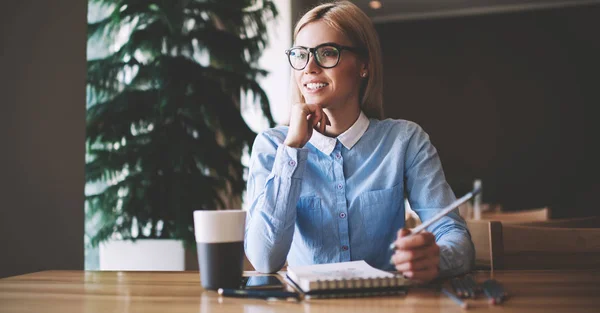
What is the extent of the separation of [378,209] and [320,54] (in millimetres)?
433

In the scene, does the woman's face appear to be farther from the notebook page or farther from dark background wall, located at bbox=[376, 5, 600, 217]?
dark background wall, located at bbox=[376, 5, 600, 217]

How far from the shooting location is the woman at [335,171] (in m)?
1.24

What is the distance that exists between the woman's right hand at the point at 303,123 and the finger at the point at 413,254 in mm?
437

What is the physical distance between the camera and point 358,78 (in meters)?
1.54

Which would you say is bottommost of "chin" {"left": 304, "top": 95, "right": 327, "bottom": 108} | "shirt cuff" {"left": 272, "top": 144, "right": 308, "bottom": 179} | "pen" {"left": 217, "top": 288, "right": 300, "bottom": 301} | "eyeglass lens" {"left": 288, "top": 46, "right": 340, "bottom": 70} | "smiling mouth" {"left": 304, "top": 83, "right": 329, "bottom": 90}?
"pen" {"left": 217, "top": 288, "right": 300, "bottom": 301}

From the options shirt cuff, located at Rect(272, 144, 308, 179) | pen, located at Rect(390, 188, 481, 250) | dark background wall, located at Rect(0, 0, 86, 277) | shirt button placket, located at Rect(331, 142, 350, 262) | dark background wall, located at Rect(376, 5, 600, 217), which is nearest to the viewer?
pen, located at Rect(390, 188, 481, 250)

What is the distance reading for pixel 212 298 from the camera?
34.5 inches

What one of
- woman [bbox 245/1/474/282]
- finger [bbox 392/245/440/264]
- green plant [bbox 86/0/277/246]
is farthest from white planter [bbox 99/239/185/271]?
finger [bbox 392/245/440/264]

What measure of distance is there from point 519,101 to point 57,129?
19.9ft

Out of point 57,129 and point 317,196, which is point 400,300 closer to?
point 317,196

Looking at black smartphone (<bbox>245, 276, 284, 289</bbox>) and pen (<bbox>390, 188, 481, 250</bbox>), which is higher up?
pen (<bbox>390, 188, 481, 250</bbox>)

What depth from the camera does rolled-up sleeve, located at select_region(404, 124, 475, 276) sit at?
3.68 ft

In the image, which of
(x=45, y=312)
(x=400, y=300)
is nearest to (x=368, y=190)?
(x=400, y=300)

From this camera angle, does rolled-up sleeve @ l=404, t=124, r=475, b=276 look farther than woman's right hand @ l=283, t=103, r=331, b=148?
No
